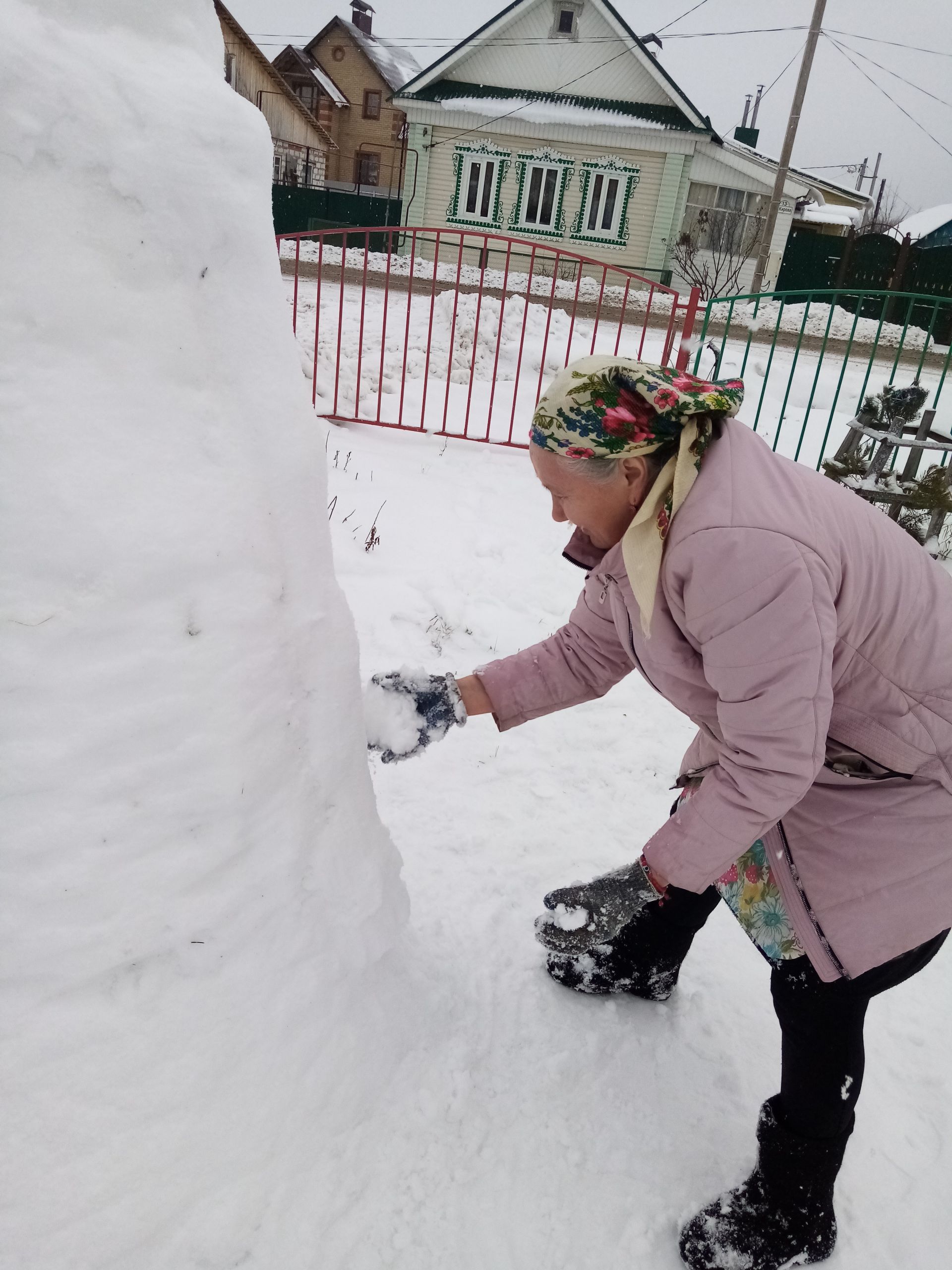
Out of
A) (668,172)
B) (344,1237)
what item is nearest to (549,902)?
(344,1237)

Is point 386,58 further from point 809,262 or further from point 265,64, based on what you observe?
point 809,262

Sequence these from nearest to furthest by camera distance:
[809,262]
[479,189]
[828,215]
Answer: [479,189], [809,262], [828,215]

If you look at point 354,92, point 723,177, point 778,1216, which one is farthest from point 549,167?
point 778,1216

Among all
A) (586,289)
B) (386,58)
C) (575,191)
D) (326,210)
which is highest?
(386,58)

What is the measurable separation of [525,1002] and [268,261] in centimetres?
174

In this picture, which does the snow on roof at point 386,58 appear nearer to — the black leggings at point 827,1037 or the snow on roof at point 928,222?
the snow on roof at point 928,222

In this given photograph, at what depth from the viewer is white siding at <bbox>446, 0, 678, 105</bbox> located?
19609 millimetres

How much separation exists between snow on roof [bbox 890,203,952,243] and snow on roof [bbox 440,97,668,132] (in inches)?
497

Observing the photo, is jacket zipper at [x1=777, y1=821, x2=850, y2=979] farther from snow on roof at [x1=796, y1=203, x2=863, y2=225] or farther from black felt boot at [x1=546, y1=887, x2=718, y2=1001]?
snow on roof at [x1=796, y1=203, x2=863, y2=225]

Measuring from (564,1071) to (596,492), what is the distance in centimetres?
134

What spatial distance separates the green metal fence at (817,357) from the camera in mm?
6199

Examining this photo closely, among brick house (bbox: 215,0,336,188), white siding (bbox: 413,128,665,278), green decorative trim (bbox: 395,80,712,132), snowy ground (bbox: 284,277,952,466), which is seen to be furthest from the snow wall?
brick house (bbox: 215,0,336,188)

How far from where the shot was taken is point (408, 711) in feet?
6.15

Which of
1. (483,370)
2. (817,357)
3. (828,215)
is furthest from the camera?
(828,215)
